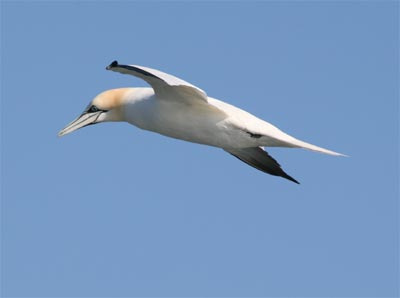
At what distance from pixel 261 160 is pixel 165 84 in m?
3.13

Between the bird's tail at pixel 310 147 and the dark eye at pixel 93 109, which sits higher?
the dark eye at pixel 93 109

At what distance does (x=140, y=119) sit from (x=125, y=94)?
598 mm

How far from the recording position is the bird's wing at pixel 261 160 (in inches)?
715

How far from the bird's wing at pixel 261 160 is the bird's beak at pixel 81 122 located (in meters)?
2.46

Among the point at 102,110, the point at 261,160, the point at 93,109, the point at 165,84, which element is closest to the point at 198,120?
the point at 165,84

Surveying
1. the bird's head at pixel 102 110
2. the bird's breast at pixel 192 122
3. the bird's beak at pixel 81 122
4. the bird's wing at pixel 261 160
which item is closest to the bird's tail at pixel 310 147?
the bird's breast at pixel 192 122

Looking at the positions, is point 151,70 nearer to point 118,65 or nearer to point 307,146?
point 118,65

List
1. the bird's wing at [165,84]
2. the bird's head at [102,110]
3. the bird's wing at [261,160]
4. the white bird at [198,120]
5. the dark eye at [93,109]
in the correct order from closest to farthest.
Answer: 1. the bird's wing at [165,84]
2. the white bird at [198,120]
3. the bird's head at [102,110]
4. the dark eye at [93,109]
5. the bird's wing at [261,160]

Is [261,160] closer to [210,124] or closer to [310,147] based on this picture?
[310,147]

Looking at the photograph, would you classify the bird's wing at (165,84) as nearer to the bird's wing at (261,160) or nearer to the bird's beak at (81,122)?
the bird's beak at (81,122)

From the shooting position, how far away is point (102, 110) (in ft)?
55.9

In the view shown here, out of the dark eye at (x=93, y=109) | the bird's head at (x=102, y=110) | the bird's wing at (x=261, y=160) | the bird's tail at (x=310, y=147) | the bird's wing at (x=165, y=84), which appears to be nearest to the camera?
the bird's wing at (x=165, y=84)

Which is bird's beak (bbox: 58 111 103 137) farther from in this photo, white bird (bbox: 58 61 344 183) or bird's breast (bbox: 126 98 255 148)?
bird's breast (bbox: 126 98 255 148)

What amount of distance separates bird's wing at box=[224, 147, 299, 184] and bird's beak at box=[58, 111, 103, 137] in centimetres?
246
